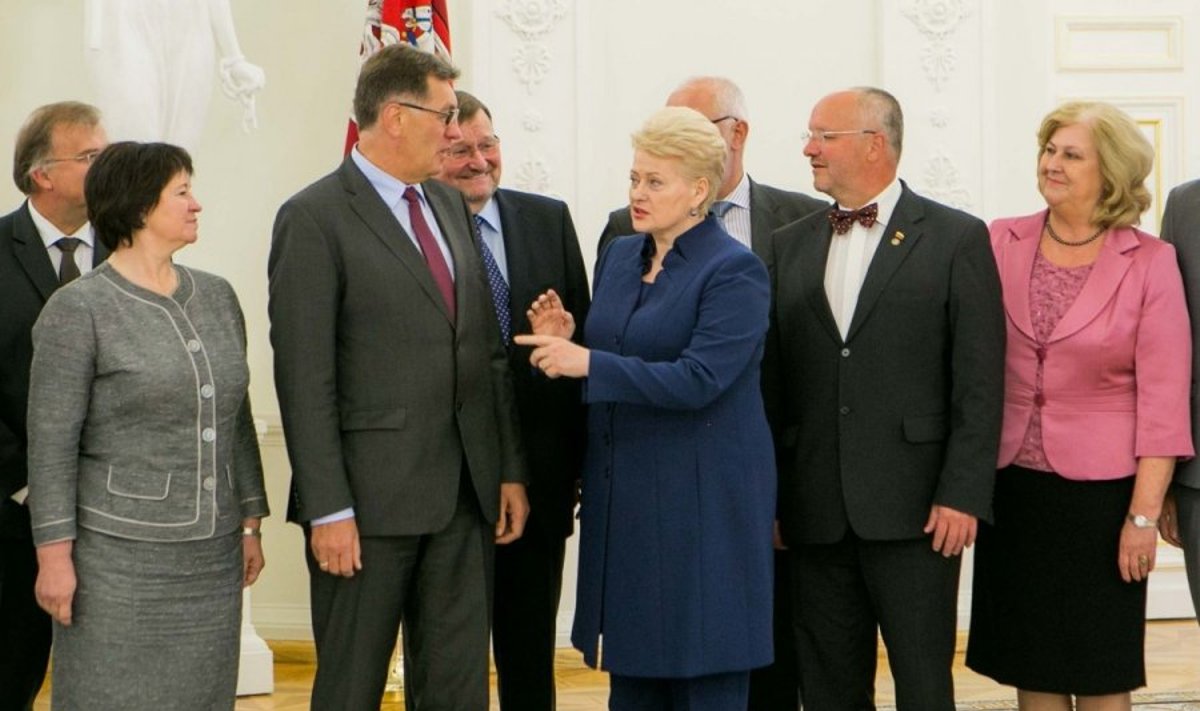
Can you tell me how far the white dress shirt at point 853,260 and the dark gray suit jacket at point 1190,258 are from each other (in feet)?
2.08

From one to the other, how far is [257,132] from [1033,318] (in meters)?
3.34

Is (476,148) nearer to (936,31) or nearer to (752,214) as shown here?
(752,214)

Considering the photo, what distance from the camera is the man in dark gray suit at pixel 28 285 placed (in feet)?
11.1

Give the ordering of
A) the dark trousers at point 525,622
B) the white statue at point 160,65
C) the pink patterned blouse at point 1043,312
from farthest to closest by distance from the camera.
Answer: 1. the white statue at point 160,65
2. the dark trousers at point 525,622
3. the pink patterned blouse at point 1043,312

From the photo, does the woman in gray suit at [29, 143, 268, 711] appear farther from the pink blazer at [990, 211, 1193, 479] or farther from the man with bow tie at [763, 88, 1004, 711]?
the pink blazer at [990, 211, 1193, 479]

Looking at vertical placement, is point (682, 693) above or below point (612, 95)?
below

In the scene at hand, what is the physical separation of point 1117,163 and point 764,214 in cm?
89

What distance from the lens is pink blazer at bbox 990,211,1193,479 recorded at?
337 cm

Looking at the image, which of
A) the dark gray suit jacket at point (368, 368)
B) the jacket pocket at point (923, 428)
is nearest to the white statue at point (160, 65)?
the dark gray suit jacket at point (368, 368)

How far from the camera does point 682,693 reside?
3.23 m

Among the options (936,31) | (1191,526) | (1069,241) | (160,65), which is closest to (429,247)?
(1069,241)

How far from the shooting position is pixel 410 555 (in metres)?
3.18

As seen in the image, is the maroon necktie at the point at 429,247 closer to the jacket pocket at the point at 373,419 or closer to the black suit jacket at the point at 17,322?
the jacket pocket at the point at 373,419

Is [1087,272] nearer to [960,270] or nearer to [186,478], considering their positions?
[960,270]
